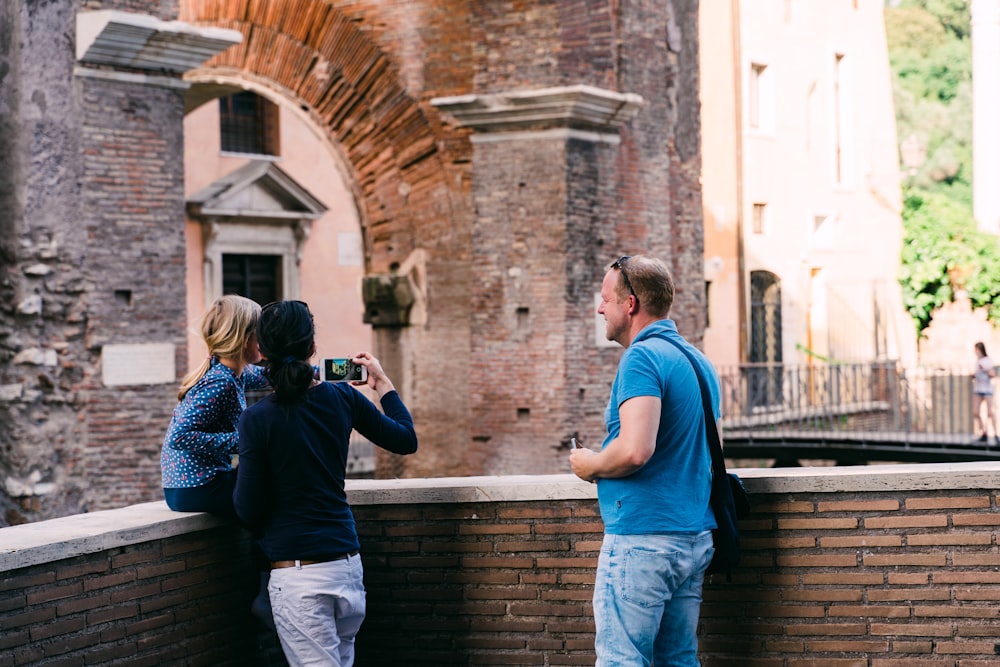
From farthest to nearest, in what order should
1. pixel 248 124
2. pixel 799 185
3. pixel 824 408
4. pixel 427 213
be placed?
pixel 799 185
pixel 248 124
pixel 824 408
pixel 427 213

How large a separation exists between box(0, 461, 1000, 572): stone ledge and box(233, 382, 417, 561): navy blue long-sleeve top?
0.55m

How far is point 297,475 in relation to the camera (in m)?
4.20

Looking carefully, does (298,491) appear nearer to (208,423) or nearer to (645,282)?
(208,423)

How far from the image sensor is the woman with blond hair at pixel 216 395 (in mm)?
4609

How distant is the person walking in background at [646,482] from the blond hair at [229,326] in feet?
3.91

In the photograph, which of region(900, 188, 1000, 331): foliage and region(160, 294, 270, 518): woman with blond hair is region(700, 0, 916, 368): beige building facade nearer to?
region(900, 188, 1000, 331): foliage

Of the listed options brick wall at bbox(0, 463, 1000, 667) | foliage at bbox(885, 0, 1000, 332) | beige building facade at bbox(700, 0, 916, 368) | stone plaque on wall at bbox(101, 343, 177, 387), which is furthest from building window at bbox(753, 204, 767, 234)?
brick wall at bbox(0, 463, 1000, 667)

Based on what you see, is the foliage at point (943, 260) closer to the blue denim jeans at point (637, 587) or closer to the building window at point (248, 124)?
the building window at point (248, 124)

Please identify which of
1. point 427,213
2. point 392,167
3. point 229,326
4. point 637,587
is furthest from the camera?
point 392,167

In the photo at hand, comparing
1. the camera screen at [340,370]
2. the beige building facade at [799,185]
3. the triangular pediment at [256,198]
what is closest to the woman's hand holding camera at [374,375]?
the camera screen at [340,370]

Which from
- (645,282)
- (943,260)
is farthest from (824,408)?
(645,282)

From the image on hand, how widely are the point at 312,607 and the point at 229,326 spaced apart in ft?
3.22

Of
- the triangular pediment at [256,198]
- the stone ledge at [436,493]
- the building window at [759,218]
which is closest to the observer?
the stone ledge at [436,493]

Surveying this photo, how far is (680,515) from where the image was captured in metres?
4.05
